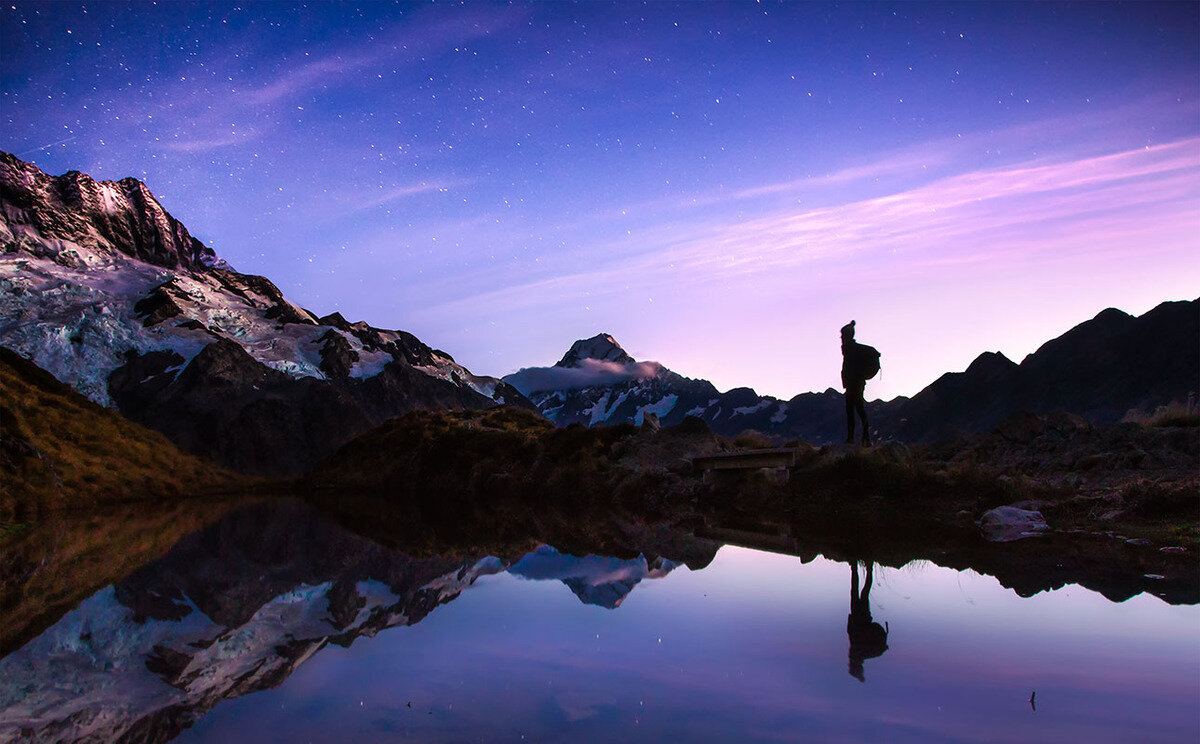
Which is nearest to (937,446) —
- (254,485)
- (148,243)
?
(254,485)

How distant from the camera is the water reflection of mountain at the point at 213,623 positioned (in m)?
3.89

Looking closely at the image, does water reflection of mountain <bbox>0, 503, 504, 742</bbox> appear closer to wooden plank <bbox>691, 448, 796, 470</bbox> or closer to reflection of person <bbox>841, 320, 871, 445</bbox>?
wooden plank <bbox>691, 448, 796, 470</bbox>

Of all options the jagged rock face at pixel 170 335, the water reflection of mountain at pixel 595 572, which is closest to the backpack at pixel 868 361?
the water reflection of mountain at pixel 595 572

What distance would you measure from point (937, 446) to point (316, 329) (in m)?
155

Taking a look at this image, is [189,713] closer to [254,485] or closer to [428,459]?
[428,459]

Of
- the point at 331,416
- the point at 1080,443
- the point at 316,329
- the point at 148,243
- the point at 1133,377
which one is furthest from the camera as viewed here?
the point at 316,329

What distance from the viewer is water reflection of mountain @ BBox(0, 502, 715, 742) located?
3893mm

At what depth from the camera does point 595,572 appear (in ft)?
26.6

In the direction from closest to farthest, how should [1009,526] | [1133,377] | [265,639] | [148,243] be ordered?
[265,639] < [1009,526] < [1133,377] < [148,243]

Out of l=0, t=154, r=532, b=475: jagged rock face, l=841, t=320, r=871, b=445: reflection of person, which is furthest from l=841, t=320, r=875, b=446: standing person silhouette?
l=0, t=154, r=532, b=475: jagged rock face

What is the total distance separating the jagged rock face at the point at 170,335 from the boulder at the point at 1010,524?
116267 mm

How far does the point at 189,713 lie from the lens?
148 inches

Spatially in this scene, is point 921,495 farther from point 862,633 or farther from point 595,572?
point 862,633

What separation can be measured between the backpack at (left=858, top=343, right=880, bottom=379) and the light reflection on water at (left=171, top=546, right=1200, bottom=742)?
11377 mm
